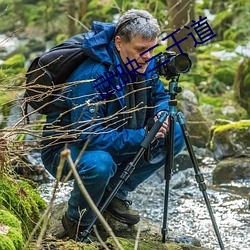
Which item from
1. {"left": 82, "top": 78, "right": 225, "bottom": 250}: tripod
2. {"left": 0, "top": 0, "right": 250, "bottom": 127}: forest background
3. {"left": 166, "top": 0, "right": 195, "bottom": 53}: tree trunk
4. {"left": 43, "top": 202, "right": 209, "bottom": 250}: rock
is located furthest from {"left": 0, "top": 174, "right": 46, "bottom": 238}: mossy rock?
{"left": 166, "top": 0, "right": 195, "bottom": 53}: tree trunk

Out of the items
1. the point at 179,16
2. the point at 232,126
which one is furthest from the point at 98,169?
the point at 179,16

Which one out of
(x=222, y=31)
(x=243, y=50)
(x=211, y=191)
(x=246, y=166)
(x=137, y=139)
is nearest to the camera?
(x=137, y=139)

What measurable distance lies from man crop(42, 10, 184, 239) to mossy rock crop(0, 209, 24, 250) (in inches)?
24.8

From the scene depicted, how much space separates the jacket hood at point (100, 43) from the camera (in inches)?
130

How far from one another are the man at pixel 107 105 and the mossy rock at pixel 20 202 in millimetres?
254

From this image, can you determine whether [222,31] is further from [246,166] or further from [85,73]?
[85,73]

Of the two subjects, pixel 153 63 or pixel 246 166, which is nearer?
pixel 153 63

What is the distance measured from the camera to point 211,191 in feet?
18.8

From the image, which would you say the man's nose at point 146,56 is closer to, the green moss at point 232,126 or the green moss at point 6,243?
the green moss at point 6,243

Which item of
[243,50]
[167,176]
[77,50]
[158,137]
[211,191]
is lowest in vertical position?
[243,50]

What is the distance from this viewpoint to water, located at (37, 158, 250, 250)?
451cm

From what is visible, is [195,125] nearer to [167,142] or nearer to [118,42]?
[167,142]

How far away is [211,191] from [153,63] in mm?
2527

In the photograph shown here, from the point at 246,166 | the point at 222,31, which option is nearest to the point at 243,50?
the point at 222,31
